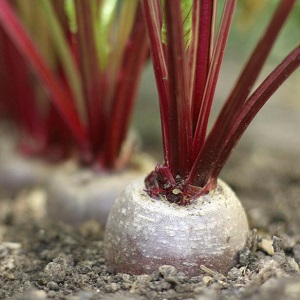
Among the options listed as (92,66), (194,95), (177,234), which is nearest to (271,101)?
(92,66)

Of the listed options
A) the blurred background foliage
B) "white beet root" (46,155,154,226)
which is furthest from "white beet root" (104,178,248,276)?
the blurred background foliage

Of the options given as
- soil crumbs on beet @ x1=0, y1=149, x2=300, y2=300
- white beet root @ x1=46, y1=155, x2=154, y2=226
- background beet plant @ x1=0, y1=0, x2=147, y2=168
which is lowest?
soil crumbs on beet @ x1=0, y1=149, x2=300, y2=300

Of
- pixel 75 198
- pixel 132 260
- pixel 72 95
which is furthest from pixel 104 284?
pixel 72 95


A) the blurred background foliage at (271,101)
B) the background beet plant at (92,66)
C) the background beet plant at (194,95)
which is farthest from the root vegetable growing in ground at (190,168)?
the blurred background foliage at (271,101)

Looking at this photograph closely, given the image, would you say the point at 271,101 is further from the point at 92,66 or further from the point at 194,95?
the point at 194,95

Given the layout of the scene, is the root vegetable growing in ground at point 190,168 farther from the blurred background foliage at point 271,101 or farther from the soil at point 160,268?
the blurred background foliage at point 271,101

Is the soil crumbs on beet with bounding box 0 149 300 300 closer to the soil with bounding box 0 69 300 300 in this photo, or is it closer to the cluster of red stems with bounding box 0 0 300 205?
the soil with bounding box 0 69 300 300

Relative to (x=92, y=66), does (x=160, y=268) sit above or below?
below
